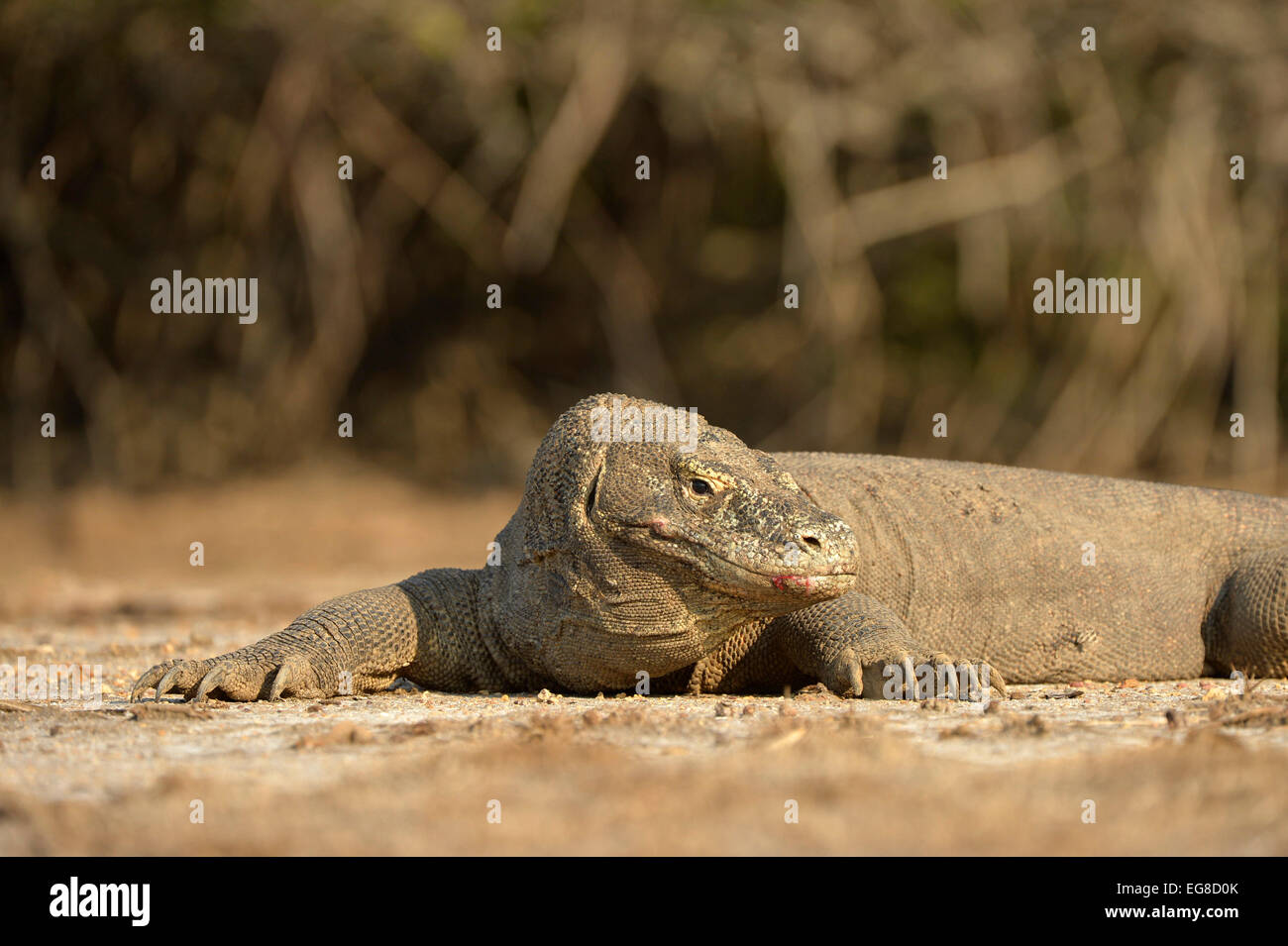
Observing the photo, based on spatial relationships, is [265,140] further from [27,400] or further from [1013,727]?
[1013,727]

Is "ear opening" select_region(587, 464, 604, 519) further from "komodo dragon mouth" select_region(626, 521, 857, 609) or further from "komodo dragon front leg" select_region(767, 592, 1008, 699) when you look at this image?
"komodo dragon front leg" select_region(767, 592, 1008, 699)

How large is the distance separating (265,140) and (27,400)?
15.0 ft

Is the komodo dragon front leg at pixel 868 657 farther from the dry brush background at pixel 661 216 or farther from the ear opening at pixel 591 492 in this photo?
the dry brush background at pixel 661 216

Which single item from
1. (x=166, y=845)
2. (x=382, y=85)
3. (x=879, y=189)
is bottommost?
(x=166, y=845)

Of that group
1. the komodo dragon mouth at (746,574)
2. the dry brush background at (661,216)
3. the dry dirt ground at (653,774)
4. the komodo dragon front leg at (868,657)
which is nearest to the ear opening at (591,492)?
the komodo dragon mouth at (746,574)

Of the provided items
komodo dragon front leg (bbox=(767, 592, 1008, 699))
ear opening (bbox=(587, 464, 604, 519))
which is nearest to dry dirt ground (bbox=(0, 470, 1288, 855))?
komodo dragon front leg (bbox=(767, 592, 1008, 699))

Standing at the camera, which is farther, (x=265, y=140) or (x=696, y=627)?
(x=265, y=140)

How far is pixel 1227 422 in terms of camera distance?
17.0 metres

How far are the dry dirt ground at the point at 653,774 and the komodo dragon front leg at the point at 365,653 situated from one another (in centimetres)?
13

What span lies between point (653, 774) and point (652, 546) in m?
1.44

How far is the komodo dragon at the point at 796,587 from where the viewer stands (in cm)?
507

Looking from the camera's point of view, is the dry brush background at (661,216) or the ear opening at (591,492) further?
the dry brush background at (661,216)

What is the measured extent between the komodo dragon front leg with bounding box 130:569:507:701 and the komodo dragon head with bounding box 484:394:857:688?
40cm

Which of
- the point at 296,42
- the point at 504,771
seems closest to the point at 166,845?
the point at 504,771
